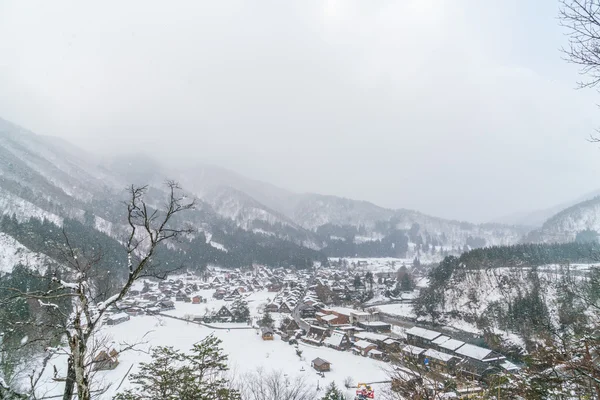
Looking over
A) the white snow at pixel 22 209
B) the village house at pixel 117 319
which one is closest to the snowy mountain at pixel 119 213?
the white snow at pixel 22 209

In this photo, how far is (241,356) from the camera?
2333 centimetres

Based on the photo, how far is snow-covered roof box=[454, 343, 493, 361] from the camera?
75.9 ft

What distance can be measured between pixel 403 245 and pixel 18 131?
216 m

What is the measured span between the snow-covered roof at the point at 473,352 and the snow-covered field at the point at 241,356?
661 cm

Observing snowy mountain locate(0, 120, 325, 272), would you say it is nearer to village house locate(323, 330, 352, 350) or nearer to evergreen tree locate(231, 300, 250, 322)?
evergreen tree locate(231, 300, 250, 322)

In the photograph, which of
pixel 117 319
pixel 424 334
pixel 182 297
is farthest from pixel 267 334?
pixel 182 297

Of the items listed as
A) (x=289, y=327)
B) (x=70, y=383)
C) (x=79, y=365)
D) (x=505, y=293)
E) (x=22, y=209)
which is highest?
(x=79, y=365)

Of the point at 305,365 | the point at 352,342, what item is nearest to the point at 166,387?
the point at 305,365

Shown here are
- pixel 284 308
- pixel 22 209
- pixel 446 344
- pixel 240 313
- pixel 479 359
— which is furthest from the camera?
pixel 22 209

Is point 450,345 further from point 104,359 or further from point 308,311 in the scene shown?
point 104,359

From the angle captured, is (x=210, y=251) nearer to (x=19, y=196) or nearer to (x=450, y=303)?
(x=19, y=196)

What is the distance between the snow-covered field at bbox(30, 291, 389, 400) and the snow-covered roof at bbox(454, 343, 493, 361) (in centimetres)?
661

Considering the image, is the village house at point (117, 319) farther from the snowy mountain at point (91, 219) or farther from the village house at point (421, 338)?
the village house at point (421, 338)

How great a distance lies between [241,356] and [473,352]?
18698 millimetres
